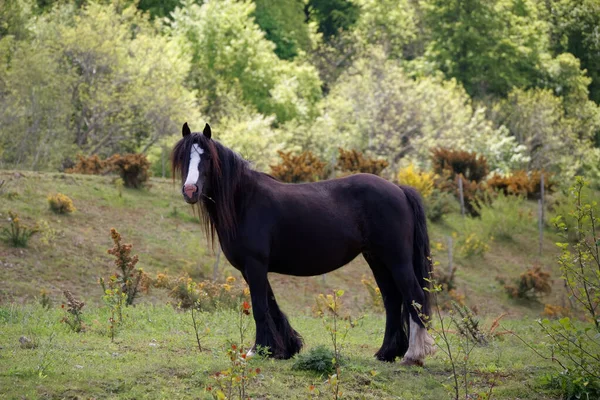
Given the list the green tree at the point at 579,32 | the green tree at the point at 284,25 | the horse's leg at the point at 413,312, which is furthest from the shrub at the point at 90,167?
the green tree at the point at 579,32

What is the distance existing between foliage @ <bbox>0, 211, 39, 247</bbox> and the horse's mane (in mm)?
8858

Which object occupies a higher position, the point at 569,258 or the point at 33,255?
the point at 569,258

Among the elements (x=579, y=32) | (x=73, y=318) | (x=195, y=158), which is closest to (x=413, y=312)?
(x=195, y=158)

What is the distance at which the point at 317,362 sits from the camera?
8562mm

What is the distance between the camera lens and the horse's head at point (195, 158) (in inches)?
348

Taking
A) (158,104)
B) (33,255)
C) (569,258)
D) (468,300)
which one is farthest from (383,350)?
(158,104)

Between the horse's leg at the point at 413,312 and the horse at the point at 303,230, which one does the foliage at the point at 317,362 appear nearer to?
the horse at the point at 303,230

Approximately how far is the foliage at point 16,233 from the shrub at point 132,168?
5.60m

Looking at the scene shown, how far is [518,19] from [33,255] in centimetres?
4186

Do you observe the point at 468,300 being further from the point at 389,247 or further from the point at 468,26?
the point at 468,26

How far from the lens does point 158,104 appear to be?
32.9 meters

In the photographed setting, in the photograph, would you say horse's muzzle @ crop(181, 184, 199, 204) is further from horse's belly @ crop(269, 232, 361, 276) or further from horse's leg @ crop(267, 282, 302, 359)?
horse's leg @ crop(267, 282, 302, 359)

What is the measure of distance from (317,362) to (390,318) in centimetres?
166

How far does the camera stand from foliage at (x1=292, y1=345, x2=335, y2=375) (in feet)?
28.0
